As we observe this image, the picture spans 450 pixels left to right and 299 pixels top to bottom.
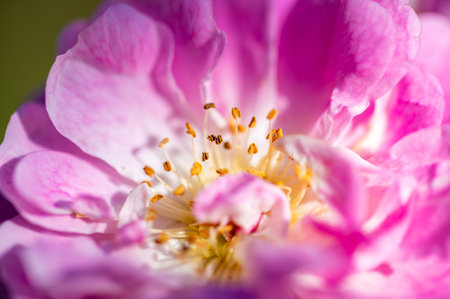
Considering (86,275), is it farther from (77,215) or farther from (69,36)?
(69,36)

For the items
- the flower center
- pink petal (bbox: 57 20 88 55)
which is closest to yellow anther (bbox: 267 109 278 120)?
the flower center

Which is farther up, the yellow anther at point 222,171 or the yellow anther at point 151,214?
the yellow anther at point 222,171

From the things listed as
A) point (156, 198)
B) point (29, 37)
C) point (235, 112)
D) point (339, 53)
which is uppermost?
point (339, 53)

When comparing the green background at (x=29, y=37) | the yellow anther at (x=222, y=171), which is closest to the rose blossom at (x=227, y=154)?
the yellow anther at (x=222, y=171)

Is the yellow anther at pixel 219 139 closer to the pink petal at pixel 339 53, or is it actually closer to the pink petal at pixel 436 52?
the pink petal at pixel 339 53

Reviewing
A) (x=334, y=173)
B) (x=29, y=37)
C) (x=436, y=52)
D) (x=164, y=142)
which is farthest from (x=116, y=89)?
(x=29, y=37)

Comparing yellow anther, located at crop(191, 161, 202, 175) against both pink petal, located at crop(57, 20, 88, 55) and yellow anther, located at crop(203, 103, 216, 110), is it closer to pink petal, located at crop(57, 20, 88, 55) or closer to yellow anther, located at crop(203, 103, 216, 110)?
yellow anther, located at crop(203, 103, 216, 110)

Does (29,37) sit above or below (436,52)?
below
